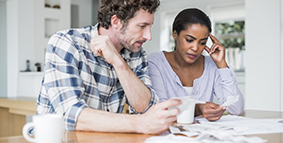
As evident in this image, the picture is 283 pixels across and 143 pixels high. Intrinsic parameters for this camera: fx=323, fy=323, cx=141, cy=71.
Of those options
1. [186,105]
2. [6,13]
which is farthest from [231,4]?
[186,105]

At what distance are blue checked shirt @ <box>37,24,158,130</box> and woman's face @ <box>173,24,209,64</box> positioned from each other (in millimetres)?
237

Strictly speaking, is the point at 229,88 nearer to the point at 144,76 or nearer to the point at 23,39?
the point at 144,76

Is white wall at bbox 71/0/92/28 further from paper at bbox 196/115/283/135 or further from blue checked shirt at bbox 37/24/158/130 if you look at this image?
paper at bbox 196/115/283/135

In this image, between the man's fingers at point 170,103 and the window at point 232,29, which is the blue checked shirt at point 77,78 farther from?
the window at point 232,29

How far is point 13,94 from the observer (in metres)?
4.75

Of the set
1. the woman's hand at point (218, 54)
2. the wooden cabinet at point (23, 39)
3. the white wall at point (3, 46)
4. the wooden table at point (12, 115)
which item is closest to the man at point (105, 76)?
the woman's hand at point (218, 54)

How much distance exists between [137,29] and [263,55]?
1.52 m

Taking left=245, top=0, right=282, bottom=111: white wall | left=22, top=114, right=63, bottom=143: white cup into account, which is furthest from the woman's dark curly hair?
left=245, top=0, right=282, bottom=111: white wall

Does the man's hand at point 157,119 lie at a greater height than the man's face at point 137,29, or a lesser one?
lesser

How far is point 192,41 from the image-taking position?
5.25 feet

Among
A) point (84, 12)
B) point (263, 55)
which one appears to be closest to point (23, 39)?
point (84, 12)

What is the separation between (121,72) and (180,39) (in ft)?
1.62

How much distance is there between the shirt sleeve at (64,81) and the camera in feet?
3.55

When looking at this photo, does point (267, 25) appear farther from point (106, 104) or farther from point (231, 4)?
point (231, 4)
